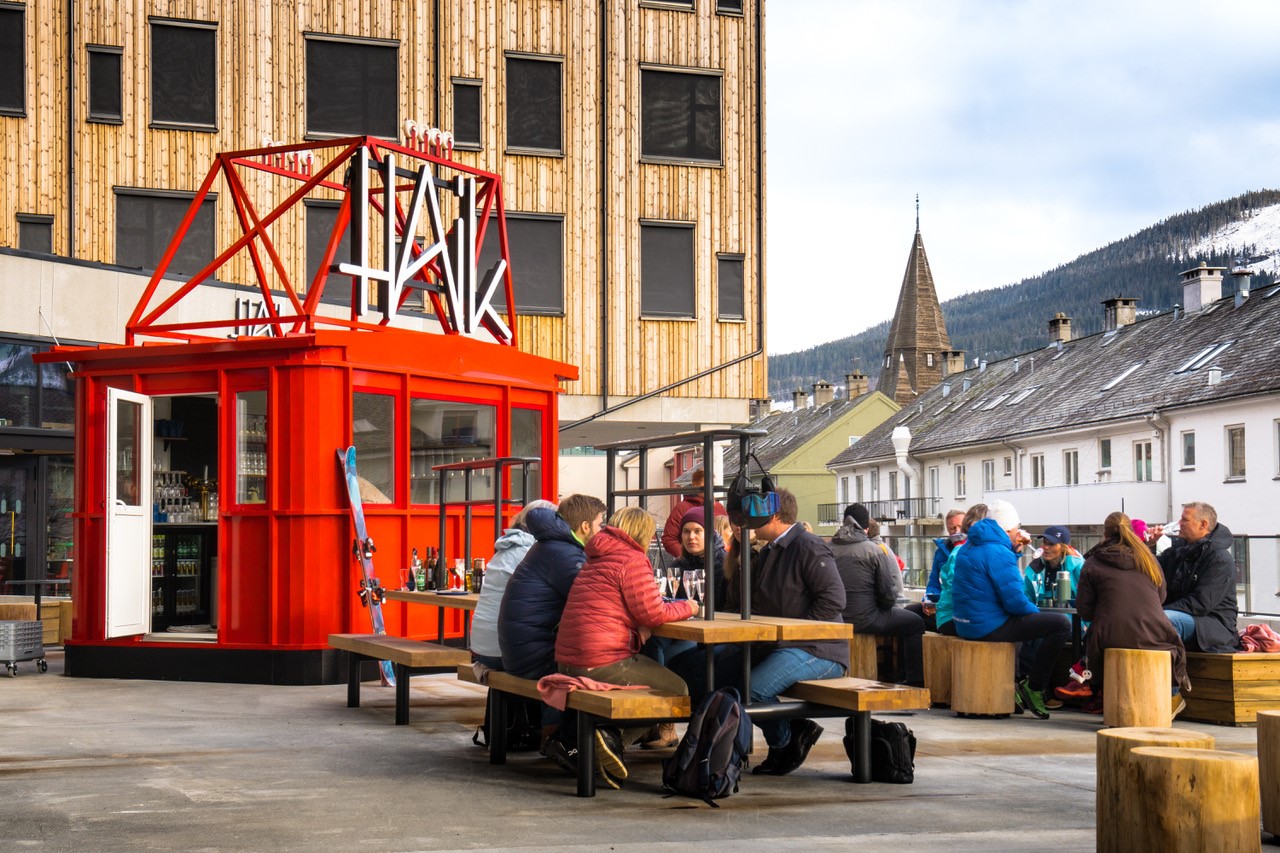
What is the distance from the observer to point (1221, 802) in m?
6.20

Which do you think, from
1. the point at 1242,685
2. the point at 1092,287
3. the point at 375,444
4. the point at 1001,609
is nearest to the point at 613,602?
the point at 1001,609

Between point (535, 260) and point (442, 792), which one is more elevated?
point (535, 260)

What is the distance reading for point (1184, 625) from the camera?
1196 cm

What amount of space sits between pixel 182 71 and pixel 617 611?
2082cm

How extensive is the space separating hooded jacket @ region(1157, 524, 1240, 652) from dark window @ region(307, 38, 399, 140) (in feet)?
61.7

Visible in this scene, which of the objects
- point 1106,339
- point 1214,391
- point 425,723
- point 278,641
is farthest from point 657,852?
point 1106,339

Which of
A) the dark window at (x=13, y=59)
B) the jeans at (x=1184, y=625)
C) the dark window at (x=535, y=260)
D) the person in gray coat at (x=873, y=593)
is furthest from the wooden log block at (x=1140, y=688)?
the dark window at (x=13, y=59)

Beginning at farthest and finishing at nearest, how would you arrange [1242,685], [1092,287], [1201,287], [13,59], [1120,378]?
1. [1092,287]
2. [1201,287]
3. [1120,378]
4. [13,59]
5. [1242,685]

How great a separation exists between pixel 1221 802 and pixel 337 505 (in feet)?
31.6

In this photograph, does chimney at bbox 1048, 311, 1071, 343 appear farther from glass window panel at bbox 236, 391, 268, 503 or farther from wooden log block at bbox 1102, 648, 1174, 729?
wooden log block at bbox 1102, 648, 1174, 729

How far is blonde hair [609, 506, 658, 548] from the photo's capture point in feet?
27.3

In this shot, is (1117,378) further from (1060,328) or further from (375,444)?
(375,444)

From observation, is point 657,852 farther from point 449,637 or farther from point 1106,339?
point 1106,339

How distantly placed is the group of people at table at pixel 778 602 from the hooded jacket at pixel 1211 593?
0.04 ft
